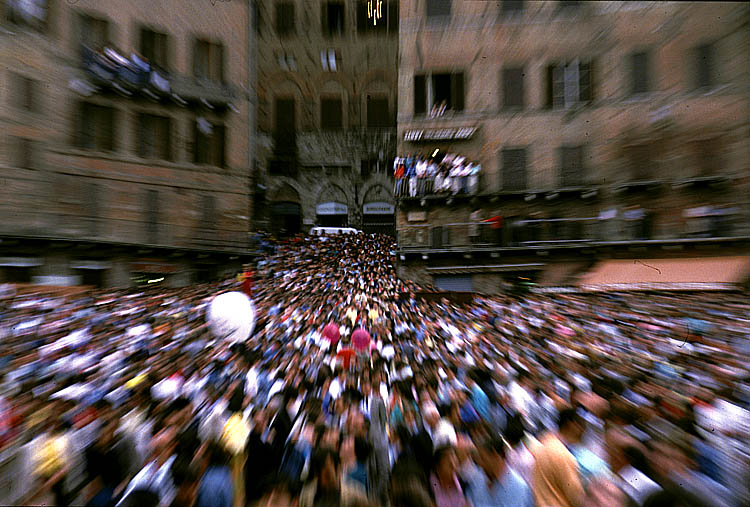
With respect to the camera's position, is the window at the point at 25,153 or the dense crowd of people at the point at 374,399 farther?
the window at the point at 25,153

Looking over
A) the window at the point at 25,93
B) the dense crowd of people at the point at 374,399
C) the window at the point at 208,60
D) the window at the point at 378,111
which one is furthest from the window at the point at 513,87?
the window at the point at 378,111

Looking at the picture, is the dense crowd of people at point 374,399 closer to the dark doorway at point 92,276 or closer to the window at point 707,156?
the dark doorway at point 92,276

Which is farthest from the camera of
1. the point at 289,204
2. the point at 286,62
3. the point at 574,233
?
the point at 289,204

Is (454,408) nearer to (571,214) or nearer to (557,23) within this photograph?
(571,214)

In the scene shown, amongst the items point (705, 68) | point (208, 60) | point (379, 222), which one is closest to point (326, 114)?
point (379, 222)

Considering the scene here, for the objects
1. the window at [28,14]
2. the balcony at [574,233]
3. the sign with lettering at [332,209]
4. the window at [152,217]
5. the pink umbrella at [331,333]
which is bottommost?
the pink umbrella at [331,333]

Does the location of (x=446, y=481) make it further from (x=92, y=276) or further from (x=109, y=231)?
(x=92, y=276)

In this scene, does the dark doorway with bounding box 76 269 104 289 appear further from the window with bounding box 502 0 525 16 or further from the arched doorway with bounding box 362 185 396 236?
the arched doorway with bounding box 362 185 396 236
